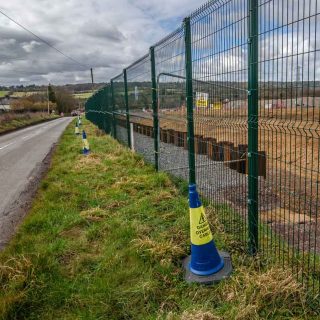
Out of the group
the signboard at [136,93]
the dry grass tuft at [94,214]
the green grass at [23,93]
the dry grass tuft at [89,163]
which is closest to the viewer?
the dry grass tuft at [94,214]

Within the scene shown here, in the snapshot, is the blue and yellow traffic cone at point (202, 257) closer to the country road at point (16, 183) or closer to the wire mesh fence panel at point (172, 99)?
the wire mesh fence panel at point (172, 99)

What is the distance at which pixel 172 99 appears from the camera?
649 cm

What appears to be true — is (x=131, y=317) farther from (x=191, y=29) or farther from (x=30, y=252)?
(x=191, y=29)

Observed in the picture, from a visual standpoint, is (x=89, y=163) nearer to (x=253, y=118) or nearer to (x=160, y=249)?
(x=160, y=249)

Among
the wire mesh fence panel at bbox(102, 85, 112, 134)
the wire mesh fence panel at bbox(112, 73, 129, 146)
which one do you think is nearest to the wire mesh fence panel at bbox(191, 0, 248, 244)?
the wire mesh fence panel at bbox(112, 73, 129, 146)

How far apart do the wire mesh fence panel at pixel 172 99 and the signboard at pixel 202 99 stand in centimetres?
54

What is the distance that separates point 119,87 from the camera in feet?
42.1

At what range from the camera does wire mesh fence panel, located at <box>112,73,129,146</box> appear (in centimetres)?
1234

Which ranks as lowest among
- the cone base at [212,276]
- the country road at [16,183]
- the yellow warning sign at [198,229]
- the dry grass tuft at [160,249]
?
the country road at [16,183]

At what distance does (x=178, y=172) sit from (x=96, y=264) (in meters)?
3.64

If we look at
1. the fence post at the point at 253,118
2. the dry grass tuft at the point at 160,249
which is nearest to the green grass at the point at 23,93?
the dry grass tuft at the point at 160,249

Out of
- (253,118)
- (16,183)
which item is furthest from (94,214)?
(16,183)

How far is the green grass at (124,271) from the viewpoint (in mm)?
2979

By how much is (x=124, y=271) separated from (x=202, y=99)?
2.47m
